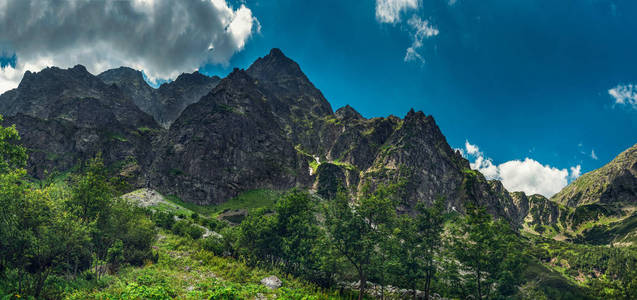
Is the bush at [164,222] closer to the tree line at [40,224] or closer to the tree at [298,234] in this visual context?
the tree at [298,234]

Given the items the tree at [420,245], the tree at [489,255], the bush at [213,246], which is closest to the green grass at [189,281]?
the bush at [213,246]

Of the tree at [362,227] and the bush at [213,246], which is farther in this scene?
the bush at [213,246]

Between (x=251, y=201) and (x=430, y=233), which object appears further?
(x=251, y=201)

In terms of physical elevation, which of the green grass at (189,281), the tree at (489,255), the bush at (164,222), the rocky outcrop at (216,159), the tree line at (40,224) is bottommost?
the green grass at (189,281)

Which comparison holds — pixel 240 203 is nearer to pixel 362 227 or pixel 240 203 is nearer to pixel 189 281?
pixel 189 281

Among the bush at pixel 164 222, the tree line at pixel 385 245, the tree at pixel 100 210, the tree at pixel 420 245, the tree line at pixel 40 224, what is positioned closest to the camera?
the tree line at pixel 40 224

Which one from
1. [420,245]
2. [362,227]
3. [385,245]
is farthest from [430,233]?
[362,227]

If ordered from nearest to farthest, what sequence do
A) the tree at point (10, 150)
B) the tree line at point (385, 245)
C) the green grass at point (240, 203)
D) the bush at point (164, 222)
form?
the tree at point (10, 150) → the tree line at point (385, 245) → the bush at point (164, 222) → the green grass at point (240, 203)

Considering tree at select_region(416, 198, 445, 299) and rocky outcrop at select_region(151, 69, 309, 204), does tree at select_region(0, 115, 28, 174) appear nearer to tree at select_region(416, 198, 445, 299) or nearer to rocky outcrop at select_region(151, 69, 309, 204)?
tree at select_region(416, 198, 445, 299)

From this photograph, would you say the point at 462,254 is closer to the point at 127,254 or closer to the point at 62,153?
the point at 127,254

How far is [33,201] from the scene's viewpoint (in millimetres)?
17344

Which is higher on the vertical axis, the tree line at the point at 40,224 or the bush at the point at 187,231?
the tree line at the point at 40,224

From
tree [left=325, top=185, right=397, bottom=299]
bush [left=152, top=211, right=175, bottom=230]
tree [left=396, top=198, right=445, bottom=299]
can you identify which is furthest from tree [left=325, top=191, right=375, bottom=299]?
bush [left=152, top=211, right=175, bottom=230]

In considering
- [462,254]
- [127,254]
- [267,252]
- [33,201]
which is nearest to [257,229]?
[267,252]
